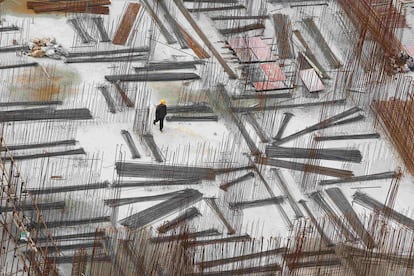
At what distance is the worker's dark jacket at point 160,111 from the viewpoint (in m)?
22.7

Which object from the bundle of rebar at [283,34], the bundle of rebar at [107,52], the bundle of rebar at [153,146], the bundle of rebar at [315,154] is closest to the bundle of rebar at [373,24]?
the bundle of rebar at [283,34]

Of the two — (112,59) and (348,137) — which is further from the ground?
(112,59)

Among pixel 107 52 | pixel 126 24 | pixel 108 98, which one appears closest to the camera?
pixel 108 98

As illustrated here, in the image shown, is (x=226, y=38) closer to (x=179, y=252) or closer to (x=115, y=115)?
(x=115, y=115)

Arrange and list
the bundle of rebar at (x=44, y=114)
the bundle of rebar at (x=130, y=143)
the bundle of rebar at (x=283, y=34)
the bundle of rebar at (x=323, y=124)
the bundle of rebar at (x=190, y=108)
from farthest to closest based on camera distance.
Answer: the bundle of rebar at (x=283, y=34)
the bundle of rebar at (x=190, y=108)
the bundle of rebar at (x=323, y=124)
the bundle of rebar at (x=44, y=114)
the bundle of rebar at (x=130, y=143)

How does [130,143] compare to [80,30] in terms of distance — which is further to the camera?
[80,30]

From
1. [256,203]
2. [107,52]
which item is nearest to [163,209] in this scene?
[256,203]

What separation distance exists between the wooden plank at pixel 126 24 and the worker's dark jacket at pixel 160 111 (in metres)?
3.52

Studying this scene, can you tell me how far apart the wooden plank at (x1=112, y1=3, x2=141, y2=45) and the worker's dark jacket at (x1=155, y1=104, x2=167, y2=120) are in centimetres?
352

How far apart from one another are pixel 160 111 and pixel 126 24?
4.35m

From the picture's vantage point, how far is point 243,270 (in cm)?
1997

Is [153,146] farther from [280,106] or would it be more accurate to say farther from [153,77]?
[280,106]

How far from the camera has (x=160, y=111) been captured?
22719 millimetres

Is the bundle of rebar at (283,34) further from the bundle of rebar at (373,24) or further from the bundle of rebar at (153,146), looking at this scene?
the bundle of rebar at (153,146)
